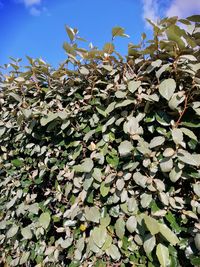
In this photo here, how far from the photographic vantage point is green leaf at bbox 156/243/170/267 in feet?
5.26

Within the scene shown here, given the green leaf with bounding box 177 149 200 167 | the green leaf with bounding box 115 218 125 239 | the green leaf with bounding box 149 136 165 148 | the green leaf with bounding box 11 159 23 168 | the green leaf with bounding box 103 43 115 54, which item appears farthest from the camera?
the green leaf with bounding box 11 159 23 168

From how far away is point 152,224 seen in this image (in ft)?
5.16

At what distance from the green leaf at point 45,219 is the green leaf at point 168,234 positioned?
0.86 metres

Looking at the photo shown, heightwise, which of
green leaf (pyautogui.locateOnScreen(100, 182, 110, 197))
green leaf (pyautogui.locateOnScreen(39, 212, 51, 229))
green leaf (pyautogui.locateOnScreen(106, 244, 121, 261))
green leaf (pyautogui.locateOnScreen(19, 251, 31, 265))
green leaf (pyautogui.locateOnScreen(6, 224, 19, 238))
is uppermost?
green leaf (pyautogui.locateOnScreen(100, 182, 110, 197))

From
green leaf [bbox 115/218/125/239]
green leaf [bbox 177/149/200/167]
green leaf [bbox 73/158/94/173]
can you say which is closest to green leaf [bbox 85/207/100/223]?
green leaf [bbox 115/218/125/239]

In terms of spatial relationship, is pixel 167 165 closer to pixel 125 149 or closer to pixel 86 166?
pixel 125 149

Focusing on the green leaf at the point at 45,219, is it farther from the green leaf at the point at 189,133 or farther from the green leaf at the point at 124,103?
the green leaf at the point at 189,133

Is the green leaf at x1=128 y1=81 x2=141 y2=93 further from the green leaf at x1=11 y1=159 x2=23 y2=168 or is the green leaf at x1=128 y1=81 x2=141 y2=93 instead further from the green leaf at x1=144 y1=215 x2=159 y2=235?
the green leaf at x1=11 y1=159 x2=23 y2=168

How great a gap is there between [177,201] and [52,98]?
3.99 ft

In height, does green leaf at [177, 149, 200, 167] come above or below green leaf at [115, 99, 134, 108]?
below

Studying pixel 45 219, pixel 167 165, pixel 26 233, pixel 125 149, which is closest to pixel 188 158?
pixel 167 165

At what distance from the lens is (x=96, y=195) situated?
1.94 meters

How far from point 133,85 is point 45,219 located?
1.14m

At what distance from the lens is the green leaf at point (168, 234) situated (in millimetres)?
1584
